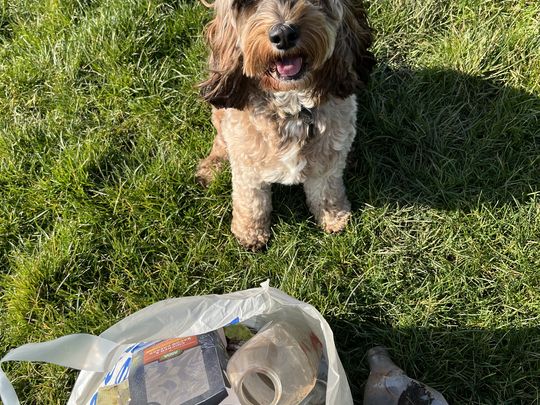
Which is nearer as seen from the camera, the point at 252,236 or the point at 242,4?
the point at 242,4

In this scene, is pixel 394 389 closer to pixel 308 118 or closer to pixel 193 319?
pixel 193 319

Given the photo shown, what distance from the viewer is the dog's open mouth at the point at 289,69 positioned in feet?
7.09

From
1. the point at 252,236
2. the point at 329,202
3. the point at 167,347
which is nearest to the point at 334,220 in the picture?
the point at 329,202

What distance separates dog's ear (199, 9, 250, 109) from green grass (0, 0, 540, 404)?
816mm

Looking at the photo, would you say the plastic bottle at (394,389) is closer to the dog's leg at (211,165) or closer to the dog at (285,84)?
the dog at (285,84)

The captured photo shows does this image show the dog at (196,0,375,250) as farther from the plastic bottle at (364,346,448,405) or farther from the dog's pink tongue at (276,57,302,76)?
the plastic bottle at (364,346,448,405)

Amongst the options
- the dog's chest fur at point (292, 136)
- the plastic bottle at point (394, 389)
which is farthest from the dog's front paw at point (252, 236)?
the plastic bottle at point (394, 389)

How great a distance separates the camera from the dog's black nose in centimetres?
202

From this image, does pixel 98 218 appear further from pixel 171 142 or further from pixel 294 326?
pixel 294 326

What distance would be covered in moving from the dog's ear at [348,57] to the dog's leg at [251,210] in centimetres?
61

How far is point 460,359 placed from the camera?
274 cm

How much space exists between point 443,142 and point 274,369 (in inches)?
69.0

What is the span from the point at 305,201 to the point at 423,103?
0.94m

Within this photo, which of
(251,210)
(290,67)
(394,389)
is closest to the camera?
(290,67)
